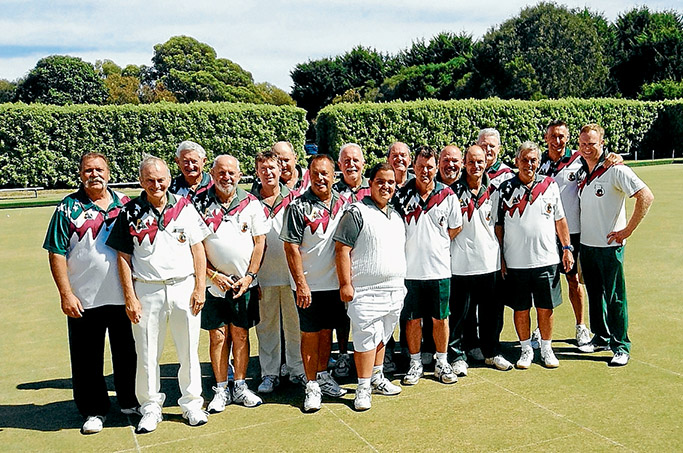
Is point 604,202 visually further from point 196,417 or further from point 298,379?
point 196,417

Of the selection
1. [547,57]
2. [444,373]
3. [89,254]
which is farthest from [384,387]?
[547,57]

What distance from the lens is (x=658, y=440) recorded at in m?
4.01

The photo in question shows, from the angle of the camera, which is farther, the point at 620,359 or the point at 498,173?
the point at 498,173

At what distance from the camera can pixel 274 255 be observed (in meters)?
5.19

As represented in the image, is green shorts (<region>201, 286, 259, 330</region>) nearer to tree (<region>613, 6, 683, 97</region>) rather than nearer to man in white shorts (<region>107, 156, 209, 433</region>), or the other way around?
man in white shorts (<region>107, 156, 209, 433</region>)

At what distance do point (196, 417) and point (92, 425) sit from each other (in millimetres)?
715

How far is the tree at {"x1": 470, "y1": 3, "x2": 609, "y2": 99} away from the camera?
148ft

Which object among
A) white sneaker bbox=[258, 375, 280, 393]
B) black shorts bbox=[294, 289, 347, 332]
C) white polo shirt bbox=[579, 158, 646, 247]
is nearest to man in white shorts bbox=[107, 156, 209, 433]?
white sneaker bbox=[258, 375, 280, 393]

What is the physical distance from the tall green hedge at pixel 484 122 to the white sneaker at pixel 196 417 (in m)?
24.3

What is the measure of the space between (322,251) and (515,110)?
28.8m

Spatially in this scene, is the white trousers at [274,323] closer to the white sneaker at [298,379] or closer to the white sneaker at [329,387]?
the white sneaker at [298,379]

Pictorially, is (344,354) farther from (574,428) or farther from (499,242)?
(574,428)

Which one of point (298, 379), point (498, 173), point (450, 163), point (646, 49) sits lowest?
point (298, 379)

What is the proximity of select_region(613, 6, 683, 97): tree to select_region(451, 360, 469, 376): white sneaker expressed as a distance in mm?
48311
